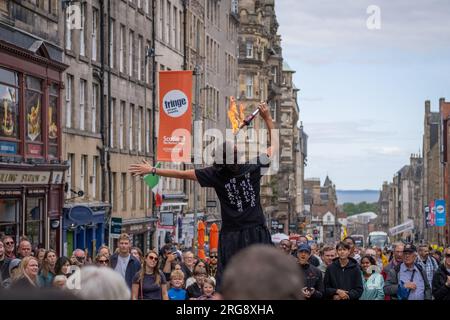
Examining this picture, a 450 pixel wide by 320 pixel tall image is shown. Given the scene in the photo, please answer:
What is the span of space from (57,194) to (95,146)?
635 centimetres

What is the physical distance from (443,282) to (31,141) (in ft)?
58.4

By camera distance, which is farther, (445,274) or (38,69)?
(38,69)

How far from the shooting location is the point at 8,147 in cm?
2927

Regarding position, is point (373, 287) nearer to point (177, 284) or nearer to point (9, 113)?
point (177, 284)

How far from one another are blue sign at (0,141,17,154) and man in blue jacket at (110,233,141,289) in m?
12.2

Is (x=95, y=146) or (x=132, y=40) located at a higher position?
(x=132, y=40)

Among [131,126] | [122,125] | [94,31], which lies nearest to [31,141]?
[94,31]

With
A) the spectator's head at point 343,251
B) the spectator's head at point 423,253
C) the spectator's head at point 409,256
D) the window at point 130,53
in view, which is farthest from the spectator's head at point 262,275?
the window at point 130,53

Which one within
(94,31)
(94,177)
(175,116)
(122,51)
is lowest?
(94,177)

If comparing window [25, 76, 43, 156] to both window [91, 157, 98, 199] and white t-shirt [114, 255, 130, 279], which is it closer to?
Answer: window [91, 157, 98, 199]

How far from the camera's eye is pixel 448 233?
10012 centimetres

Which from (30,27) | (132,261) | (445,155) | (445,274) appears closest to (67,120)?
(30,27)

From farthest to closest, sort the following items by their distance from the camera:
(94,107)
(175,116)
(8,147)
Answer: (94,107)
(175,116)
(8,147)

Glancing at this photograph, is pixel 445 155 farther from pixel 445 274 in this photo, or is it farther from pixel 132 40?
pixel 445 274
